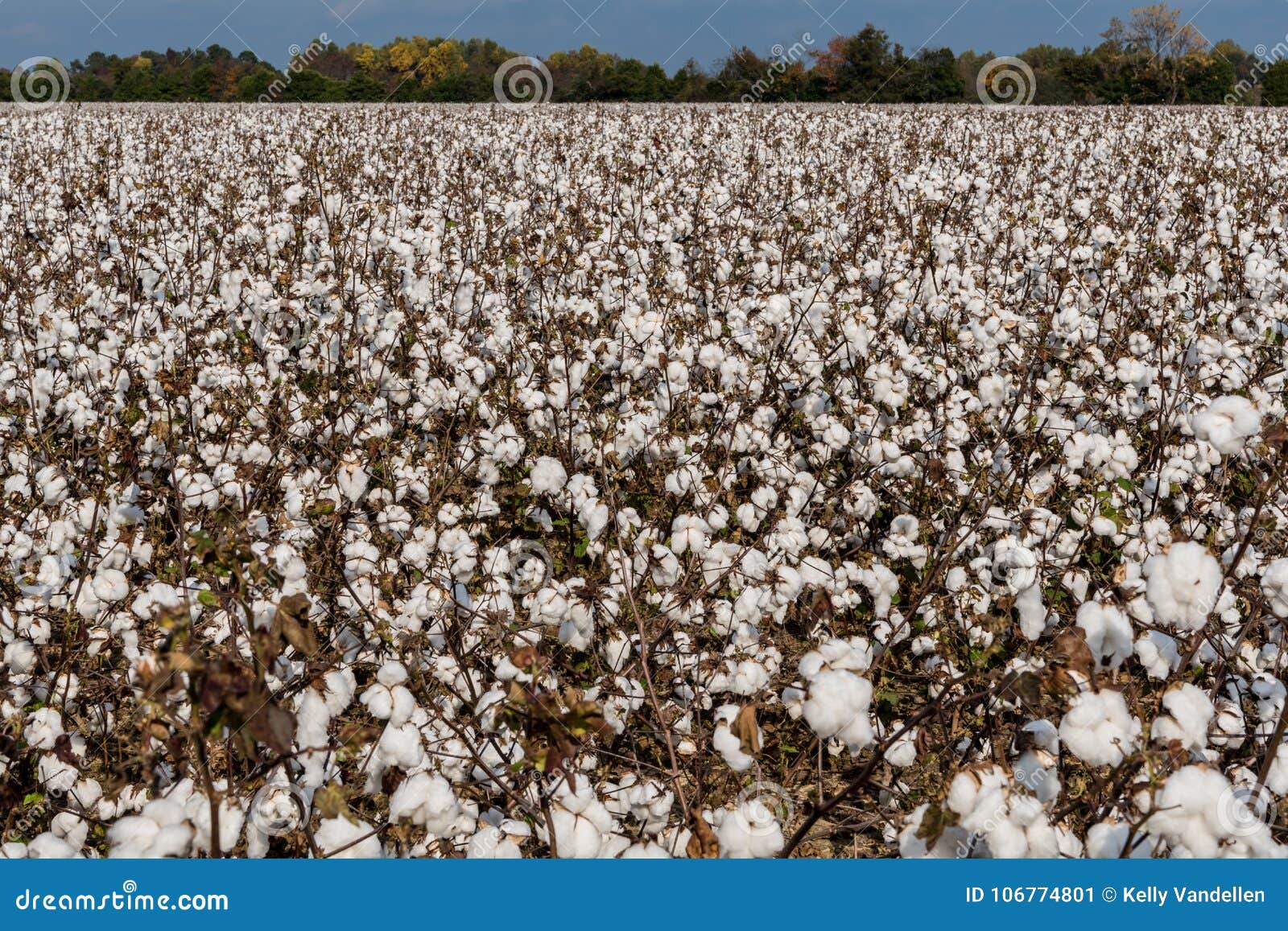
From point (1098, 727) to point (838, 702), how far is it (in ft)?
1.75

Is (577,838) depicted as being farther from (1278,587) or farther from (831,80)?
(831,80)

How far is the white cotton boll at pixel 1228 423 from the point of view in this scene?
2.06 meters

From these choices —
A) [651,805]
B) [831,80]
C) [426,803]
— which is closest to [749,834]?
[651,805]

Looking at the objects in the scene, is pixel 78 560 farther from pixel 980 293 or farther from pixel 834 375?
pixel 980 293

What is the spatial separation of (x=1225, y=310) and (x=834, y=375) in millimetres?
2634

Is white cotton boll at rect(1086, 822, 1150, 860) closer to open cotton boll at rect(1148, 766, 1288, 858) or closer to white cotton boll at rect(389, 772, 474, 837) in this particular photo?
open cotton boll at rect(1148, 766, 1288, 858)

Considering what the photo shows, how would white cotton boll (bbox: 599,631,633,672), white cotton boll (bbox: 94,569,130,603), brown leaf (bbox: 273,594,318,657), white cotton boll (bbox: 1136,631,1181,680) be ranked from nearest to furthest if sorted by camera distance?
1. brown leaf (bbox: 273,594,318,657)
2. white cotton boll (bbox: 1136,631,1181,680)
3. white cotton boll (bbox: 94,569,130,603)
4. white cotton boll (bbox: 599,631,633,672)

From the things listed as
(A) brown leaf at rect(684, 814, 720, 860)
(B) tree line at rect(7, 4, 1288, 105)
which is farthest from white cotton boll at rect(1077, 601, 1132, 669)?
(B) tree line at rect(7, 4, 1288, 105)

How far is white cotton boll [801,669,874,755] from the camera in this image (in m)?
1.90

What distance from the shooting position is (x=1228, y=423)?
2.09 m

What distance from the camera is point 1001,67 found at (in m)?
48.2

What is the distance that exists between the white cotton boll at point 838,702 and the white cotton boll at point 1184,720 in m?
0.58

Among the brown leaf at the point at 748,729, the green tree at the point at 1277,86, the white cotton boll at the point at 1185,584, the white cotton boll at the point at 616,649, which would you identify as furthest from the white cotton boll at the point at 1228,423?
the green tree at the point at 1277,86

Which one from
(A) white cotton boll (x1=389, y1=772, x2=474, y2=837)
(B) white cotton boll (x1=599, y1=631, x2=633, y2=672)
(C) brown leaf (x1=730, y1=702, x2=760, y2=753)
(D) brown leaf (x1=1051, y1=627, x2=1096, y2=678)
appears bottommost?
(A) white cotton boll (x1=389, y1=772, x2=474, y2=837)
